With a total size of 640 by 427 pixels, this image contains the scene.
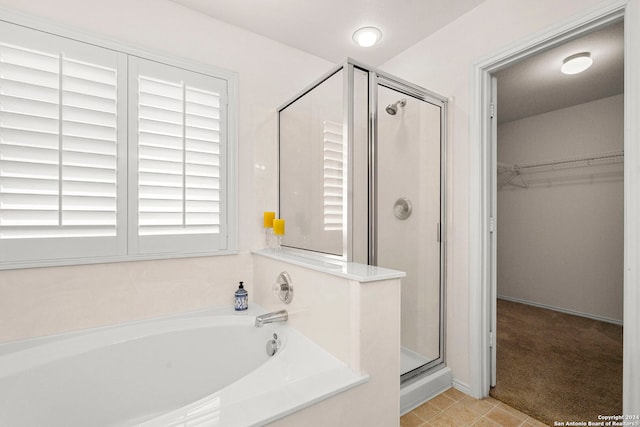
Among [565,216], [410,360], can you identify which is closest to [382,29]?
[410,360]

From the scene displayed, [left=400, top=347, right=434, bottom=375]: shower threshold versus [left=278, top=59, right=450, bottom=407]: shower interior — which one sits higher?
[left=278, top=59, right=450, bottom=407]: shower interior

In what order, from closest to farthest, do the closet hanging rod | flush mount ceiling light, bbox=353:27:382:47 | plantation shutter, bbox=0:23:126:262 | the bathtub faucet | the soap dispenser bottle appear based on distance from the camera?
plantation shutter, bbox=0:23:126:262 < the bathtub faucet < the soap dispenser bottle < flush mount ceiling light, bbox=353:27:382:47 < the closet hanging rod

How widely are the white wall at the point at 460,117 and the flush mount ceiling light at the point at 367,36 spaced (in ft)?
1.31

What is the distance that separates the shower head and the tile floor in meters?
1.74

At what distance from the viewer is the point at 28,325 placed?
1.46m

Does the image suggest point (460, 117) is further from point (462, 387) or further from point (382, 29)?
point (462, 387)

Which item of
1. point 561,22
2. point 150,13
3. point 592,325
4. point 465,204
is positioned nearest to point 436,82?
point 561,22

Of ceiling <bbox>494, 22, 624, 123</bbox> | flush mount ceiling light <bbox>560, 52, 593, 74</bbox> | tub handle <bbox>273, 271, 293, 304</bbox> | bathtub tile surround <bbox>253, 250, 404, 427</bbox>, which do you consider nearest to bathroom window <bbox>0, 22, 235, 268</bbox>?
tub handle <bbox>273, 271, 293, 304</bbox>

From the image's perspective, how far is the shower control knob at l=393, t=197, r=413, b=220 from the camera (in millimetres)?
1833

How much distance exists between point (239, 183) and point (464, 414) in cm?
195

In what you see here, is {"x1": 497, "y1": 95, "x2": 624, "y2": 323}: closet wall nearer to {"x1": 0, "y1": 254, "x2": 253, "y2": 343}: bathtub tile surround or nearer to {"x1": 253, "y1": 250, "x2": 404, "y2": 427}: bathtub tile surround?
{"x1": 253, "y1": 250, "x2": 404, "y2": 427}: bathtub tile surround

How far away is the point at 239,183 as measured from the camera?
2.06 m

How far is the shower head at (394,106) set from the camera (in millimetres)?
1771

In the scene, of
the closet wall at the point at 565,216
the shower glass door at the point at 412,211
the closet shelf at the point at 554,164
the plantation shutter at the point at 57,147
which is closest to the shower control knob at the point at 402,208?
the shower glass door at the point at 412,211
